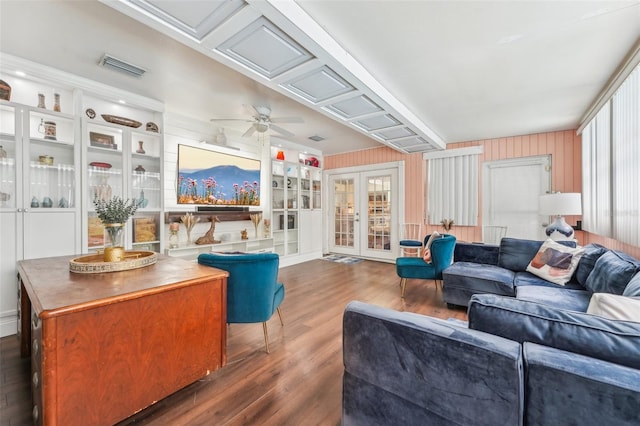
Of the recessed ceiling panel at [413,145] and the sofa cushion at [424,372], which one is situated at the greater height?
the recessed ceiling panel at [413,145]

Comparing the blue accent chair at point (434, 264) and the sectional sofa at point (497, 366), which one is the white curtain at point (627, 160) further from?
the blue accent chair at point (434, 264)

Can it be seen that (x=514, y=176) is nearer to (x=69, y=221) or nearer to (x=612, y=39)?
(x=612, y=39)

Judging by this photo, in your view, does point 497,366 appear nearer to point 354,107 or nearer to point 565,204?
point 354,107

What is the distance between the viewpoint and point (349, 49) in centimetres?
223

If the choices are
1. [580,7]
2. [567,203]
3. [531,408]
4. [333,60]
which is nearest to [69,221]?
[333,60]

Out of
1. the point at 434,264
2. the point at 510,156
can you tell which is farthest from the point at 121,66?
the point at 510,156

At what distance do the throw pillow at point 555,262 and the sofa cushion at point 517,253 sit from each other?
5.9 inches

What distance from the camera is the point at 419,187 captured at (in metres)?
5.49

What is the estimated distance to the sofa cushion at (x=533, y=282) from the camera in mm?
2475

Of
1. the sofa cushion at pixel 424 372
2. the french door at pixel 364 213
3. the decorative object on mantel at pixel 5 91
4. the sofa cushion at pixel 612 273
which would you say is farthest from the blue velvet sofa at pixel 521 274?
the decorative object on mantel at pixel 5 91

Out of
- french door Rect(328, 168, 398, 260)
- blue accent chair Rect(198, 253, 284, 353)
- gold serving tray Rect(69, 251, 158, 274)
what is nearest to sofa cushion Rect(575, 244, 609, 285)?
blue accent chair Rect(198, 253, 284, 353)

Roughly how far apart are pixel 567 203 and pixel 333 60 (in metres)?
3.32

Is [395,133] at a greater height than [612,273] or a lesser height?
greater

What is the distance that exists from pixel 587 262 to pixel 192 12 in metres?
3.76
